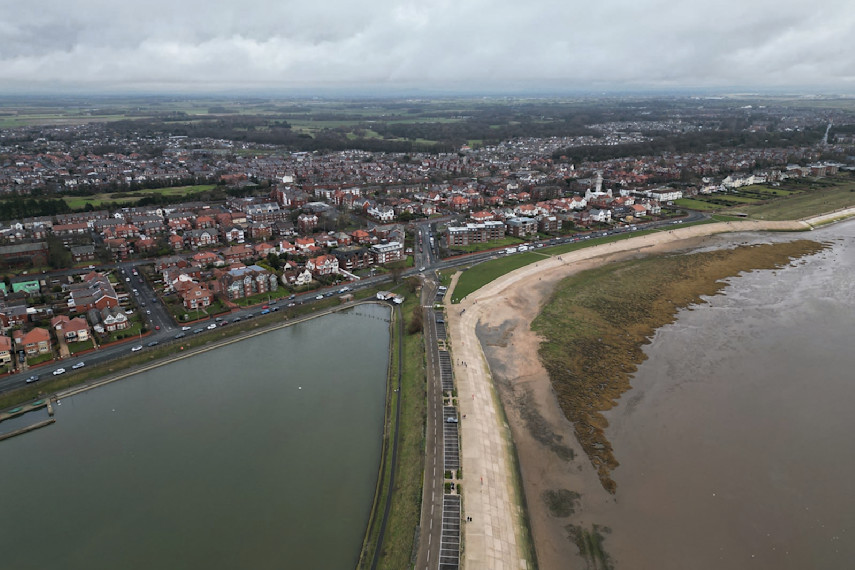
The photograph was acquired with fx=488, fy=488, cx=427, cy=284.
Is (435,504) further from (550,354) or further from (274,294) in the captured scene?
(274,294)

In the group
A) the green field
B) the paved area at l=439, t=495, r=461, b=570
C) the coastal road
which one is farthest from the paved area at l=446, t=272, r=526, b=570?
the green field

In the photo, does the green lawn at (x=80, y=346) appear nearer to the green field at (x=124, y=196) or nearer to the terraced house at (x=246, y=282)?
the terraced house at (x=246, y=282)

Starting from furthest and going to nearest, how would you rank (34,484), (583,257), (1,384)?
(583,257) → (1,384) → (34,484)

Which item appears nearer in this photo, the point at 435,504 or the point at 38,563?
the point at 38,563

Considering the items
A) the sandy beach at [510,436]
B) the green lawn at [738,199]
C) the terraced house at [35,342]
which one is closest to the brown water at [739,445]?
the sandy beach at [510,436]

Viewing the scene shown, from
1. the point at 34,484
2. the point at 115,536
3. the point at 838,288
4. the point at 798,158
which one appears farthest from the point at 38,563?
the point at 798,158

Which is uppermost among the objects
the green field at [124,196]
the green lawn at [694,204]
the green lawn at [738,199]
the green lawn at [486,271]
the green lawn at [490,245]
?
the green field at [124,196]
